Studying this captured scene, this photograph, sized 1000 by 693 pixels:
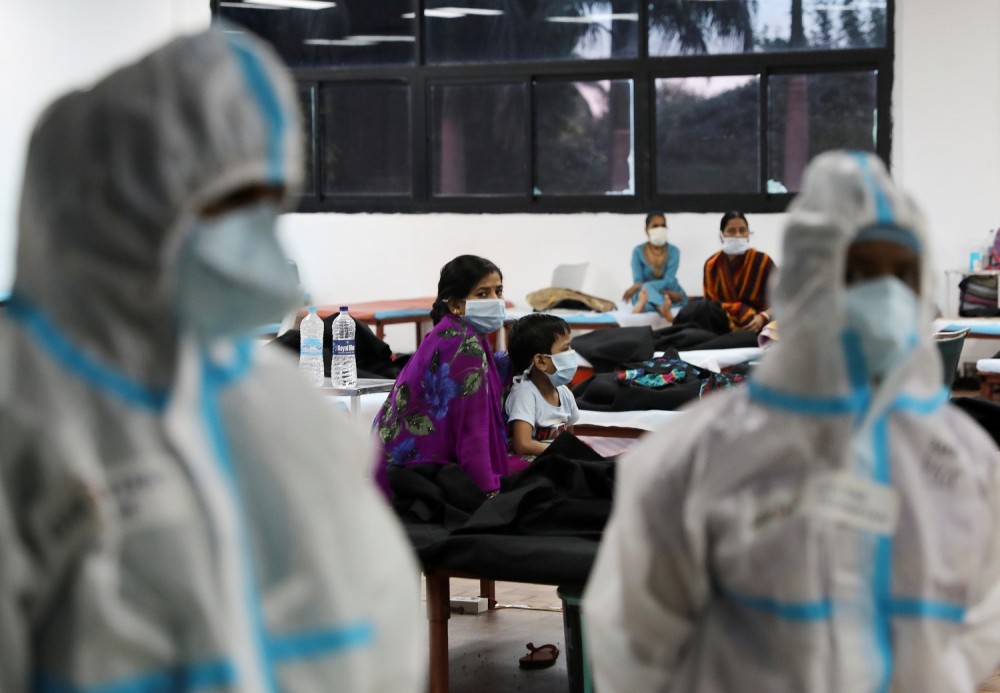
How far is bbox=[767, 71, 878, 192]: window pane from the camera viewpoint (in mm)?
10031

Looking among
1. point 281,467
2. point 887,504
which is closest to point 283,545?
point 281,467

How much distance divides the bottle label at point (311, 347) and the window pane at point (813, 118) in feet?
19.7

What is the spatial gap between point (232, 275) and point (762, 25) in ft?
31.2

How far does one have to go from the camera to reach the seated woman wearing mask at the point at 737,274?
8352 mm

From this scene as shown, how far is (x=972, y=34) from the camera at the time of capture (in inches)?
372

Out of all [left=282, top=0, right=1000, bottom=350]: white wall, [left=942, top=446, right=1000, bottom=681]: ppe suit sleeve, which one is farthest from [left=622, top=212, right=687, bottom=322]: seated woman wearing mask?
[left=942, top=446, right=1000, bottom=681]: ppe suit sleeve

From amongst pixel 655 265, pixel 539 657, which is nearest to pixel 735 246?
pixel 655 265

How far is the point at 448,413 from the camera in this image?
12.5 ft

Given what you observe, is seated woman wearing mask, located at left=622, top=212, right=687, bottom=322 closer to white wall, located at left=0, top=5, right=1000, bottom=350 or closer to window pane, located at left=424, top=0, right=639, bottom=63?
white wall, located at left=0, top=5, right=1000, bottom=350

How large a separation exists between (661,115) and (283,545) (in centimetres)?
954

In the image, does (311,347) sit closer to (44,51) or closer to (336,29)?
(44,51)

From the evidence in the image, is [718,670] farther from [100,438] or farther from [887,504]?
[100,438]

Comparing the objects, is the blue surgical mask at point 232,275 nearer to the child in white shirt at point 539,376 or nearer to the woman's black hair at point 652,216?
the child in white shirt at point 539,376

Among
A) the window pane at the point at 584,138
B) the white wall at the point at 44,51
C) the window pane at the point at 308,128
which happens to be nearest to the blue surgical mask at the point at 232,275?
the white wall at the point at 44,51
